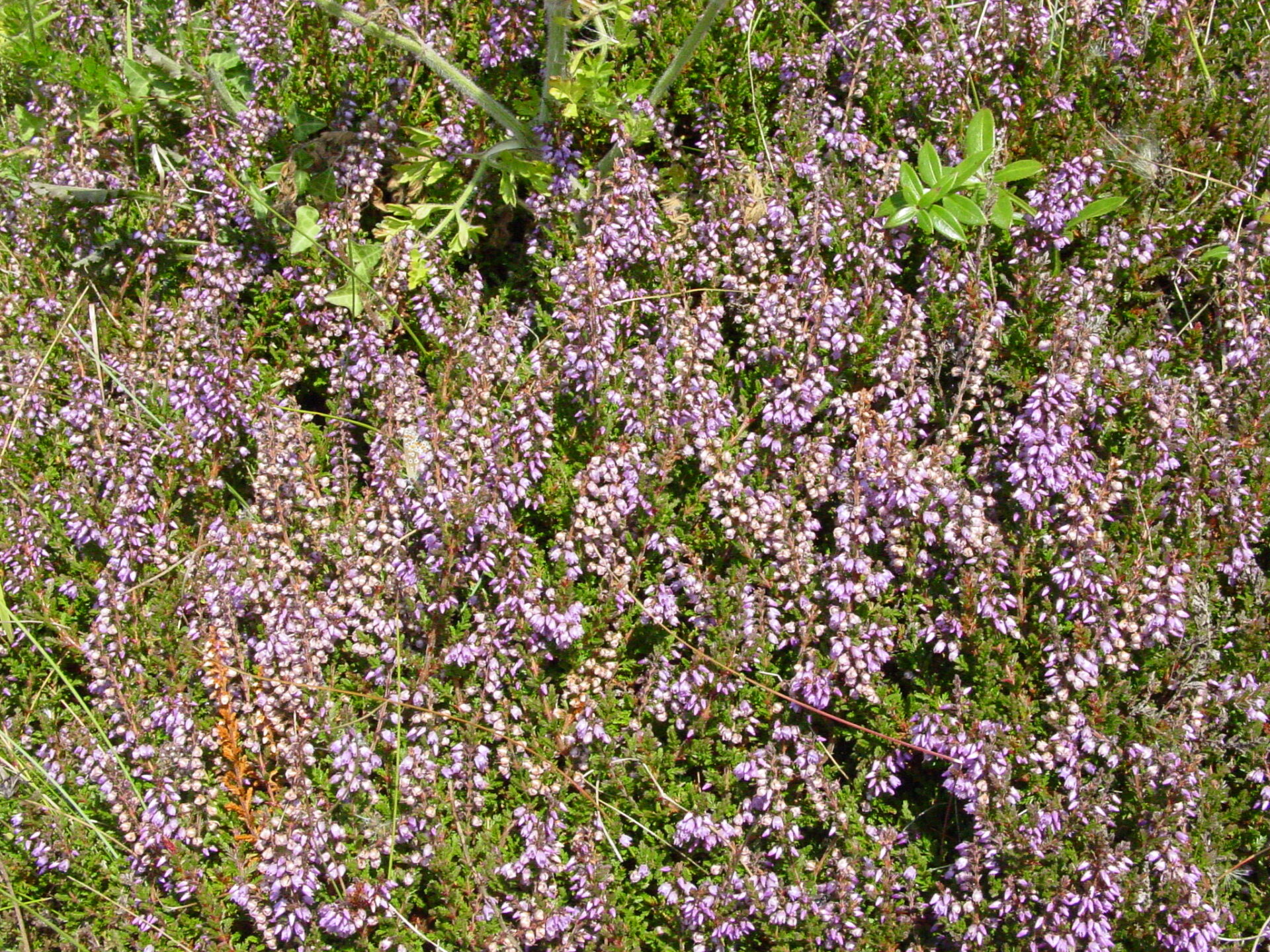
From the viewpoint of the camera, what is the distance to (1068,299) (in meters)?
3.22

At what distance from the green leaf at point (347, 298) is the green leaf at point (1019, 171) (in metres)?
2.27

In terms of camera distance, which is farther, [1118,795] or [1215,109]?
[1215,109]

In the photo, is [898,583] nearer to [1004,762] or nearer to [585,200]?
[1004,762]

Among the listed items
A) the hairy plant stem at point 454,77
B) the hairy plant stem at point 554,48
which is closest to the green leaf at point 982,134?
the hairy plant stem at point 554,48

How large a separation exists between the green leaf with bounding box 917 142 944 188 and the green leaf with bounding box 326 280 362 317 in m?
2.05

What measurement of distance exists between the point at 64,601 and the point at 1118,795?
3.61 meters

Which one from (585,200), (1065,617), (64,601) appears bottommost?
(64,601)

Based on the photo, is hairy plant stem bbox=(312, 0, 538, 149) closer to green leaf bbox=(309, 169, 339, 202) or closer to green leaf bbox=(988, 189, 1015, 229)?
green leaf bbox=(309, 169, 339, 202)

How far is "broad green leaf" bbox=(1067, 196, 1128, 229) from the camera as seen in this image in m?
3.30

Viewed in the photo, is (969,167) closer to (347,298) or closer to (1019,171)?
(1019,171)

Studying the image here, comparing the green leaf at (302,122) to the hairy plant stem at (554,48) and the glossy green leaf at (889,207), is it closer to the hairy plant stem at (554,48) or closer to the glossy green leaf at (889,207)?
the hairy plant stem at (554,48)

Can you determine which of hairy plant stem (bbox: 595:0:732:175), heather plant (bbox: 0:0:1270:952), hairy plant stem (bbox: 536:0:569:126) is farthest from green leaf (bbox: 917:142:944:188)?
hairy plant stem (bbox: 536:0:569:126)

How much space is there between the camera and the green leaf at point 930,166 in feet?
11.1

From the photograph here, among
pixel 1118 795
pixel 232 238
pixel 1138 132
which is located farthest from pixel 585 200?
pixel 1118 795
